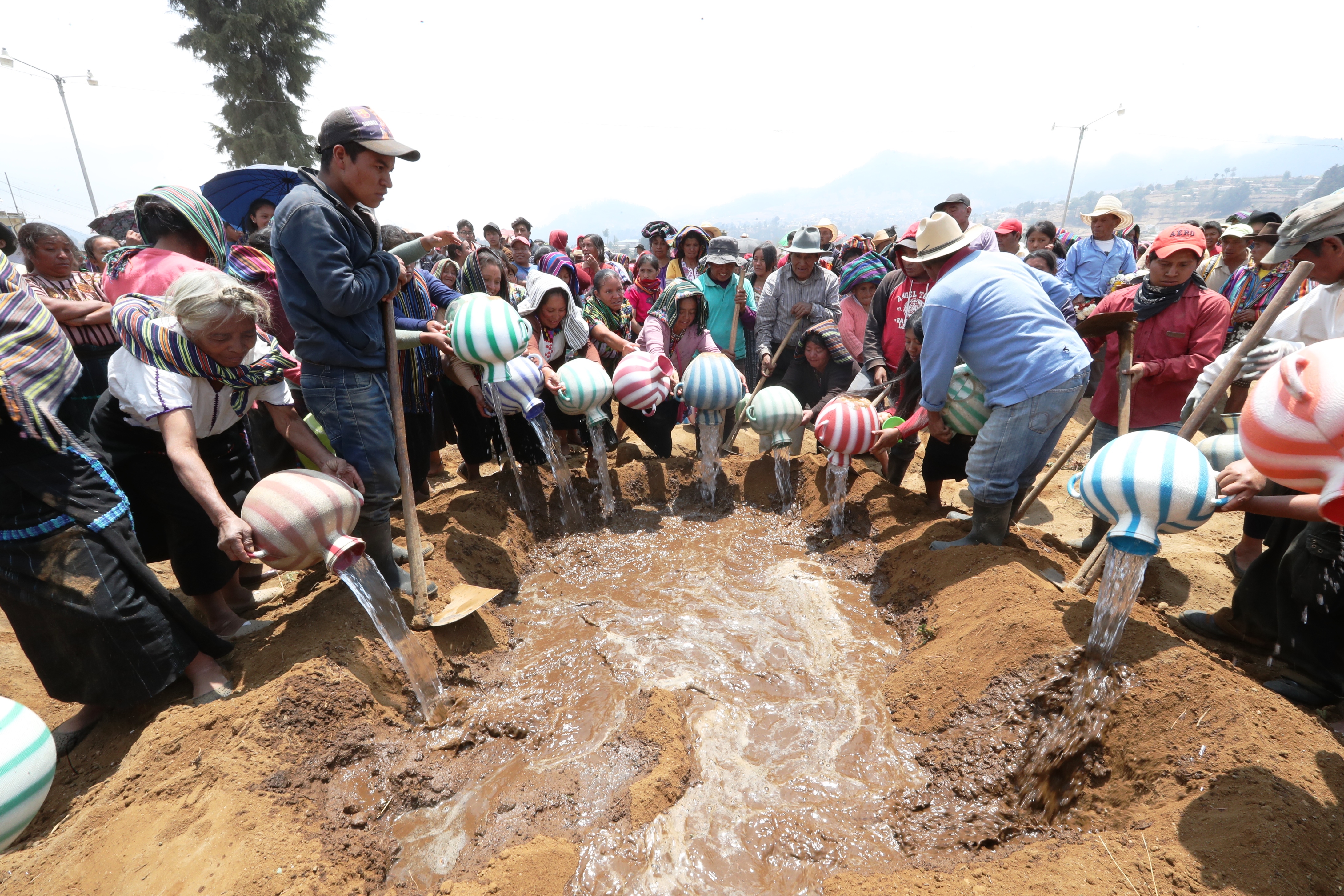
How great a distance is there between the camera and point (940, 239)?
140 inches

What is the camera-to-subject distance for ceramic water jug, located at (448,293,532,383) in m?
3.88

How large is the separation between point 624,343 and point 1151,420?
12.6ft

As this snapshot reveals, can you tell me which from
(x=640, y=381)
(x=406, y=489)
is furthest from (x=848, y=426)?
(x=406, y=489)

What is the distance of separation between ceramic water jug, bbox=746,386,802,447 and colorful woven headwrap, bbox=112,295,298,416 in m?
3.41

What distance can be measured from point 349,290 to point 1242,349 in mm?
4249

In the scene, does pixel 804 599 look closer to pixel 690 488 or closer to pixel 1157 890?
pixel 690 488

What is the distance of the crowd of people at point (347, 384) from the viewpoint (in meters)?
2.45

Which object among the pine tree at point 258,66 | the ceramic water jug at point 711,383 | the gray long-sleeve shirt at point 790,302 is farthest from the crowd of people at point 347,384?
the pine tree at point 258,66

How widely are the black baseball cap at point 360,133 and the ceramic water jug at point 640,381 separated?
216 cm

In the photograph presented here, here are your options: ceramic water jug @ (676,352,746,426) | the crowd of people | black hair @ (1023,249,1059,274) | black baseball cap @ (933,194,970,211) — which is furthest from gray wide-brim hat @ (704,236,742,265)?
black hair @ (1023,249,1059,274)

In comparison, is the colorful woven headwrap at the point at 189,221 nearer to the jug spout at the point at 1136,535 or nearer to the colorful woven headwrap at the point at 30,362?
Answer: the colorful woven headwrap at the point at 30,362

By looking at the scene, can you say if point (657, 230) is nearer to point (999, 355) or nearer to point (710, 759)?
point (999, 355)

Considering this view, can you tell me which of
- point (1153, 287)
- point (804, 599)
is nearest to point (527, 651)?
point (804, 599)

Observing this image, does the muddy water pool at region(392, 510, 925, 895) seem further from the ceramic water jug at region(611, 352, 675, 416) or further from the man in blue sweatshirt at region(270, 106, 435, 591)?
the man in blue sweatshirt at region(270, 106, 435, 591)
